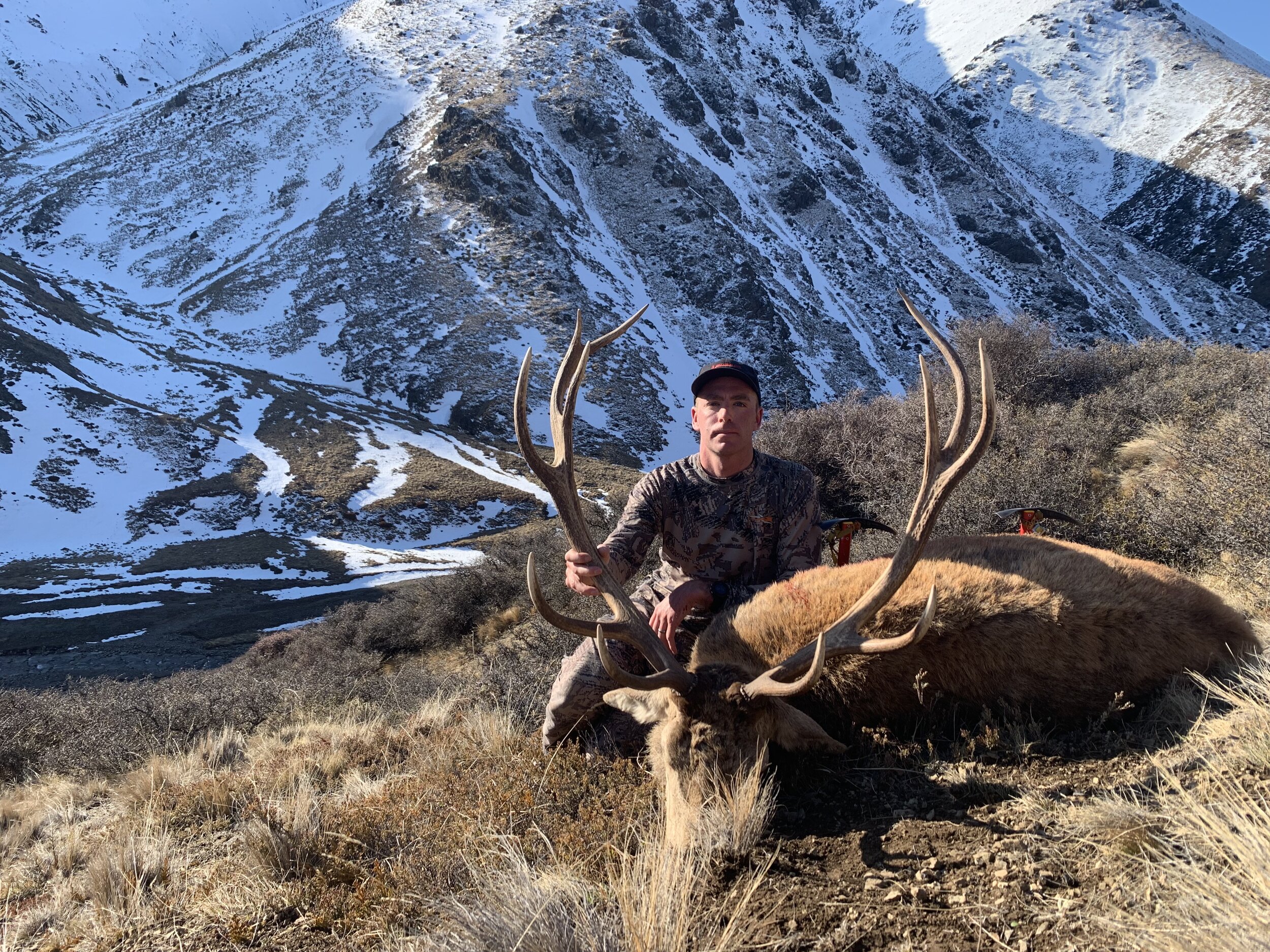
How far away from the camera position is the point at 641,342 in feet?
148

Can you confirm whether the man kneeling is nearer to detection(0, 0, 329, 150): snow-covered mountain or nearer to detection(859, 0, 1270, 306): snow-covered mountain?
detection(859, 0, 1270, 306): snow-covered mountain

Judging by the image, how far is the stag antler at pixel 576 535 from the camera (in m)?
2.77

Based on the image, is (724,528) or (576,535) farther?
(724,528)

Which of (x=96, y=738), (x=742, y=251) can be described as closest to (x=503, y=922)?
(x=96, y=738)

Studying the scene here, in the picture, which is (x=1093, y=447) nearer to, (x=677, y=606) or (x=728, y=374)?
(x=728, y=374)

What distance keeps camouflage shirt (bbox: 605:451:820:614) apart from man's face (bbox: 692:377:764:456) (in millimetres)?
211

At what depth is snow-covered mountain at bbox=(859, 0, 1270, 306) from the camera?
6788 centimetres

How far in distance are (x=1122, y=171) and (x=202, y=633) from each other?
10569cm

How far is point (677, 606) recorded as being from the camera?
3.59 metres

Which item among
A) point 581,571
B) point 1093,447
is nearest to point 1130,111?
point 1093,447

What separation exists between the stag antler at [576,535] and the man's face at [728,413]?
701 millimetres

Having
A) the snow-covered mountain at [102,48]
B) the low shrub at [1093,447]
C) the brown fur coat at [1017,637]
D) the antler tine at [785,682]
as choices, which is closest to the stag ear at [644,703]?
the brown fur coat at [1017,637]

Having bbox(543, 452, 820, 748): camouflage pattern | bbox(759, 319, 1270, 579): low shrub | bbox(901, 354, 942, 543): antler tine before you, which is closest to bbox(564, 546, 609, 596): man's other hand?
bbox(543, 452, 820, 748): camouflage pattern

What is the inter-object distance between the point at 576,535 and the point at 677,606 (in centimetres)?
79
